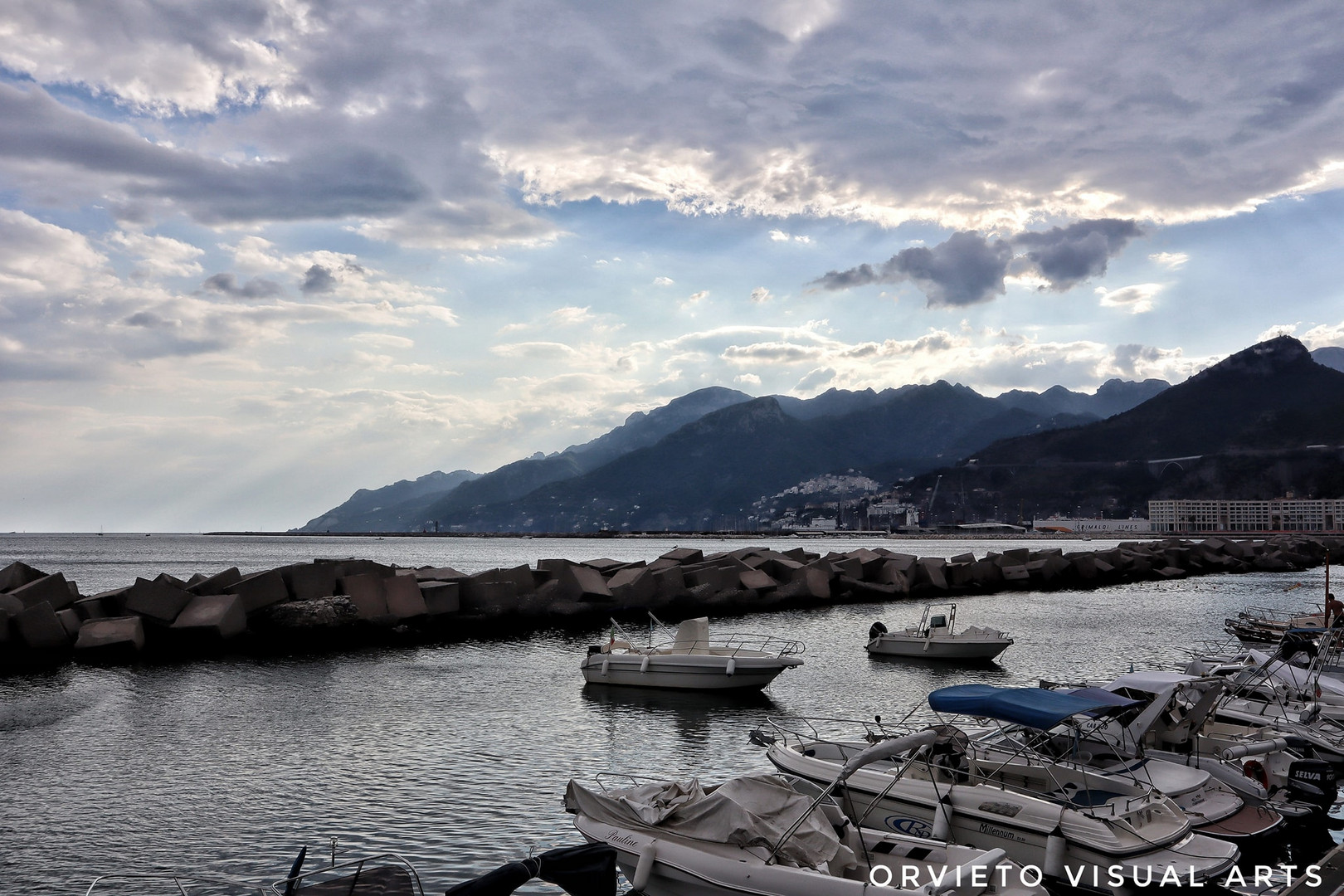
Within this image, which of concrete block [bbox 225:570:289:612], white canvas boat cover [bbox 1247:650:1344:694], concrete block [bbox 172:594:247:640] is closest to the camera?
white canvas boat cover [bbox 1247:650:1344:694]

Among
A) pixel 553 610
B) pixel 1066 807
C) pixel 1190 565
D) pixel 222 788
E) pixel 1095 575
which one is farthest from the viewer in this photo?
pixel 1190 565

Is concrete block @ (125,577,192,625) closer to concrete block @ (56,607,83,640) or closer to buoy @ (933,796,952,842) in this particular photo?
concrete block @ (56,607,83,640)

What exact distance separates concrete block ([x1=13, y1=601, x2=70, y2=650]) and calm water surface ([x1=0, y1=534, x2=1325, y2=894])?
2.76 meters

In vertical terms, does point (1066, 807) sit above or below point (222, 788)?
above

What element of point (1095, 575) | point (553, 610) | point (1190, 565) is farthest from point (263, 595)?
point (1190, 565)

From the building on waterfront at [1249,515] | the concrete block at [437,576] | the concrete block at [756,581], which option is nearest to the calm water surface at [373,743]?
the concrete block at [437,576]

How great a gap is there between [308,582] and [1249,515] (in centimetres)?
18921

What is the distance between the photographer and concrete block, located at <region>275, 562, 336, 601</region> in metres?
32.8

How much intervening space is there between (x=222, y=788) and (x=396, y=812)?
3.30 metres

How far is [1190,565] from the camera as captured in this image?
2906 inches

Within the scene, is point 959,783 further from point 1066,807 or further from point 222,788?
point 222,788

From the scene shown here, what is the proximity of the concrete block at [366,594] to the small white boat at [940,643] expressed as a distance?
17.0 metres

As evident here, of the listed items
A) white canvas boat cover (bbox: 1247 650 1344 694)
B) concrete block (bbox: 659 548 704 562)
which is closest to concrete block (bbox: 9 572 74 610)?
concrete block (bbox: 659 548 704 562)

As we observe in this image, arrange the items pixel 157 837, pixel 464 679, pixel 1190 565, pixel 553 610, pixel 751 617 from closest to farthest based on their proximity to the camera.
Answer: pixel 157 837 → pixel 464 679 → pixel 553 610 → pixel 751 617 → pixel 1190 565
